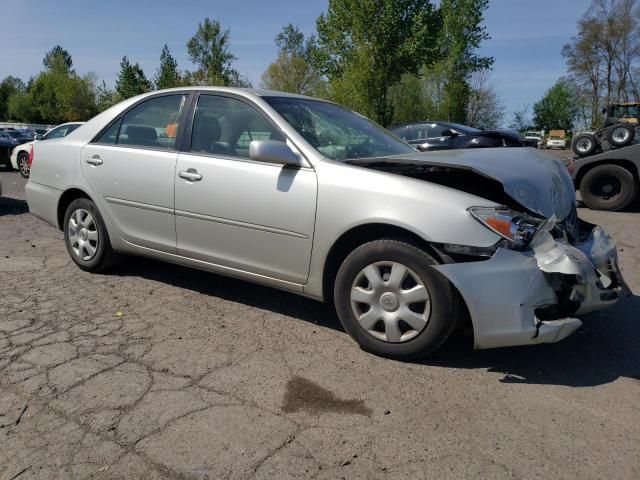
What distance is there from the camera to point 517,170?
337 centimetres

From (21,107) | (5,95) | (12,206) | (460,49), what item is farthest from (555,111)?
(12,206)

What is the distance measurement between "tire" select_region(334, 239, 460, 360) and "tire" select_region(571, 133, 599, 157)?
24.5 ft

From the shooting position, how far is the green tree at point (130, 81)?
1837 inches

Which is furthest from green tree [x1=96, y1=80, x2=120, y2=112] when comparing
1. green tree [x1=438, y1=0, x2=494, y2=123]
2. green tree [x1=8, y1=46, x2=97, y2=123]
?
green tree [x1=438, y1=0, x2=494, y2=123]

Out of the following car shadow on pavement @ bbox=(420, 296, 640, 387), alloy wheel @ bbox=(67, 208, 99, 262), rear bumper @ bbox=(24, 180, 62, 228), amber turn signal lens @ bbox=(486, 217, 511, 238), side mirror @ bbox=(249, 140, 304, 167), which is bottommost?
car shadow on pavement @ bbox=(420, 296, 640, 387)

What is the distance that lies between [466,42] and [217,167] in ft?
146

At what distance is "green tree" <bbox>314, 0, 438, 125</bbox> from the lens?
29.1 metres

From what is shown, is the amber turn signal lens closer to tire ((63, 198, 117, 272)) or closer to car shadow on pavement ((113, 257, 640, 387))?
car shadow on pavement ((113, 257, 640, 387))

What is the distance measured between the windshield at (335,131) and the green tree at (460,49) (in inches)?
1592

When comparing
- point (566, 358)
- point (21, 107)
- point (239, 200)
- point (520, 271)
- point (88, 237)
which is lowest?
point (566, 358)

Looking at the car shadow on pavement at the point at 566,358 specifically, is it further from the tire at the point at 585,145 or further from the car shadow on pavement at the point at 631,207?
the car shadow on pavement at the point at 631,207

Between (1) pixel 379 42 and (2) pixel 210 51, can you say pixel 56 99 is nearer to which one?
(2) pixel 210 51

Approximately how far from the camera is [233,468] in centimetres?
221

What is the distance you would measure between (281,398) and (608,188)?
844 centimetres
